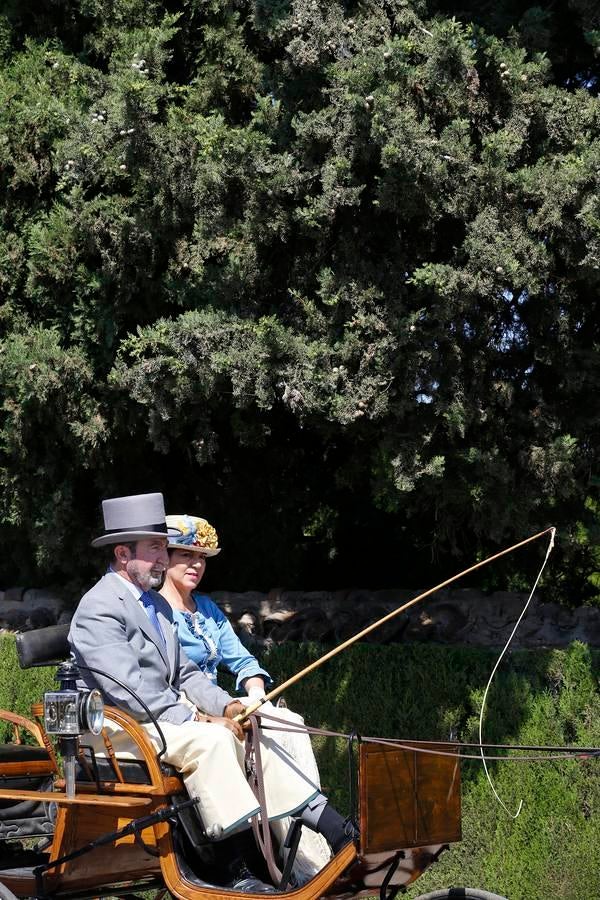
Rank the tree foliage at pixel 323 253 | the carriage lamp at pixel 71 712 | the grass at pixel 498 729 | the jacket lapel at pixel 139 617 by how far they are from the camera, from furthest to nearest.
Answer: the grass at pixel 498 729
the tree foliage at pixel 323 253
the jacket lapel at pixel 139 617
the carriage lamp at pixel 71 712

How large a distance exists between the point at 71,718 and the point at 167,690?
626 mm

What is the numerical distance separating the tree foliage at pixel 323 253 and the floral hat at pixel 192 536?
136cm

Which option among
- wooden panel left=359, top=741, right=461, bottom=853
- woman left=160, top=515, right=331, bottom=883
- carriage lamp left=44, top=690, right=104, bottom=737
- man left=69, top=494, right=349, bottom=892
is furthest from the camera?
woman left=160, top=515, right=331, bottom=883

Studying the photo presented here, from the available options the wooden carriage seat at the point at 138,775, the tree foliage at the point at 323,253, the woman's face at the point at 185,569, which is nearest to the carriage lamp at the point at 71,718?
the wooden carriage seat at the point at 138,775

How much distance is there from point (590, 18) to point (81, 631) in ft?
14.9

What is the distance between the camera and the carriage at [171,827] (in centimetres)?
394

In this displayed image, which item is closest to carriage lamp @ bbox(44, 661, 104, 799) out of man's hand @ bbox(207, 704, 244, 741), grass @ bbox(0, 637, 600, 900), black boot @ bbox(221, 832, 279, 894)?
man's hand @ bbox(207, 704, 244, 741)

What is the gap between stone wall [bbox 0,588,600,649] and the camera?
7.32 metres

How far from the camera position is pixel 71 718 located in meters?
4.02

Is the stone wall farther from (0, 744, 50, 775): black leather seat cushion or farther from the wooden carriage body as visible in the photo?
the wooden carriage body

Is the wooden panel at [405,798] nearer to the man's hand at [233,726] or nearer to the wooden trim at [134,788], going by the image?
the man's hand at [233,726]

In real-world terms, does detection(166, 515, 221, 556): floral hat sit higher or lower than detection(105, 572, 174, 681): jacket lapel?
higher

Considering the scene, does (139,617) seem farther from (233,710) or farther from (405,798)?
(405,798)

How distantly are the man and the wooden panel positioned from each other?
0.49m
